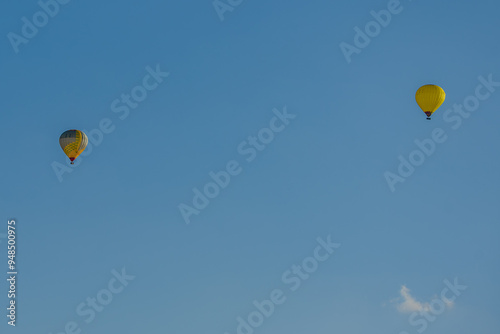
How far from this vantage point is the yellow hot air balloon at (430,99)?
143250 mm

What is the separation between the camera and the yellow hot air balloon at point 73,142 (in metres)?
144

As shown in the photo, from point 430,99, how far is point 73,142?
30.0 metres

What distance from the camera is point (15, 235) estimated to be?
133 m

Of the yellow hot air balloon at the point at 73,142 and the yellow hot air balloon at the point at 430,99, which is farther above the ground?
the yellow hot air balloon at the point at 73,142

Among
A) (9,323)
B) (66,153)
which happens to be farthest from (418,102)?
(9,323)

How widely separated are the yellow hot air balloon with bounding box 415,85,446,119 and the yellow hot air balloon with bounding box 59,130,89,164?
28346 mm

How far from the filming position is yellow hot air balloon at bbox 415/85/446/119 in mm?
143250

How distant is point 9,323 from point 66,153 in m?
19.5

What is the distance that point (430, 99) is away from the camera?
470ft

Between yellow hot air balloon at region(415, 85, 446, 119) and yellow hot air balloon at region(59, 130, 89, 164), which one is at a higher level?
yellow hot air balloon at region(59, 130, 89, 164)

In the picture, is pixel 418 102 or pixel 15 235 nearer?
pixel 15 235

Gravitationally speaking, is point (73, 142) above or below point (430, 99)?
above

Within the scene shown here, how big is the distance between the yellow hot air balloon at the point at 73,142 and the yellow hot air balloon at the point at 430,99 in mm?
28346

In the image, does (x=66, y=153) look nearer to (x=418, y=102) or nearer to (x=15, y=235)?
(x=15, y=235)
